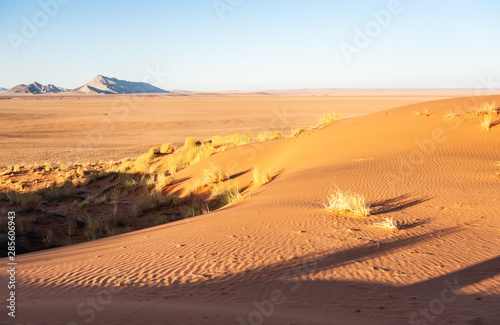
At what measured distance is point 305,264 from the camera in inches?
220

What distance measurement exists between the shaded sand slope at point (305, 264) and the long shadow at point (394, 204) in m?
0.04

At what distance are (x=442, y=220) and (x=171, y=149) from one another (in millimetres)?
21380

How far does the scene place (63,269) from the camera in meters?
6.07

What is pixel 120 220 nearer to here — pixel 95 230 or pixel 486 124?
pixel 95 230

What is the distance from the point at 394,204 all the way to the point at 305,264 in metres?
3.52

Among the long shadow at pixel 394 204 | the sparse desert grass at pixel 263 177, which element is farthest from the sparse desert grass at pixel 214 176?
the long shadow at pixel 394 204

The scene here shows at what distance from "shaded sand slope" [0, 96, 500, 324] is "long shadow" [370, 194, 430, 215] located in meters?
0.04

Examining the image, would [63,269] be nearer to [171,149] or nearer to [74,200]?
[74,200]

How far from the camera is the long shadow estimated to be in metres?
7.95

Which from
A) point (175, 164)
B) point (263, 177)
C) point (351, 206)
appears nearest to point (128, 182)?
point (175, 164)

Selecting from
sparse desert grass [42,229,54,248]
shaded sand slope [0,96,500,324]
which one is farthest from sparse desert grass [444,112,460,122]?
sparse desert grass [42,229,54,248]

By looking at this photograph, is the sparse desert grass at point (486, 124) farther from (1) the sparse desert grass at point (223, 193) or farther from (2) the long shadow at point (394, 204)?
(1) the sparse desert grass at point (223, 193)

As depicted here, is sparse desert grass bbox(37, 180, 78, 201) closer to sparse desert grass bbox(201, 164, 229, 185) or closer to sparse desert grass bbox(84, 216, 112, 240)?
sparse desert grass bbox(84, 216, 112, 240)

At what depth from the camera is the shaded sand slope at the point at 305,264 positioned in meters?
Answer: 4.21
